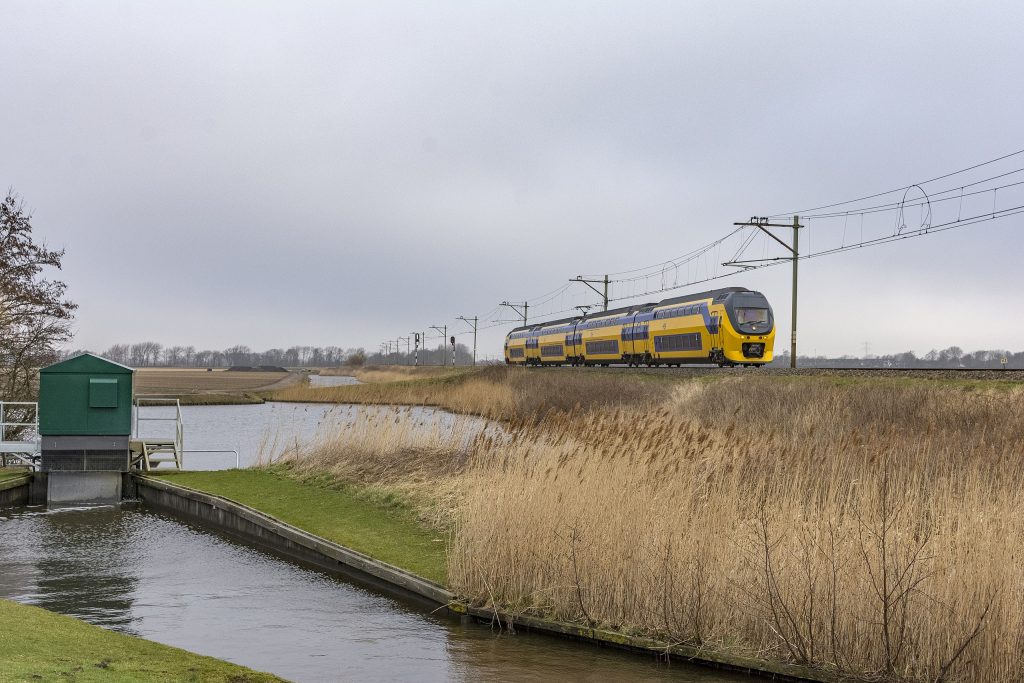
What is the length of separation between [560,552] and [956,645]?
13.1ft

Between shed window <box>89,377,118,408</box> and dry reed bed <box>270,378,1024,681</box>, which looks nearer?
dry reed bed <box>270,378,1024,681</box>

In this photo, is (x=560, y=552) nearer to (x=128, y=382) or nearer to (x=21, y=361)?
(x=128, y=382)

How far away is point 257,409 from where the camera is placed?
59375 millimetres

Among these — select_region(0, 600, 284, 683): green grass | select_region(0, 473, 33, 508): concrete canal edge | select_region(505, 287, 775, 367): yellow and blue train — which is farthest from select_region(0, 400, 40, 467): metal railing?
select_region(505, 287, 775, 367): yellow and blue train

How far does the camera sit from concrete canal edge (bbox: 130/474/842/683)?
28.3 ft

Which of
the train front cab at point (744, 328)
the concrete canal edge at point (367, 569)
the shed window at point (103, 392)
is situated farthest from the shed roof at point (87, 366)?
the train front cab at point (744, 328)

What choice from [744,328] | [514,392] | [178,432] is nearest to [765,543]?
[178,432]

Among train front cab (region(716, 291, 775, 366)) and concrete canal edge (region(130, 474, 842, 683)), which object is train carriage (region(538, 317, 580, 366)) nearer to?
train front cab (region(716, 291, 775, 366))

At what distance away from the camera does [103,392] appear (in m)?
19.5

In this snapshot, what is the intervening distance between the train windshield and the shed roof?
76.5 feet

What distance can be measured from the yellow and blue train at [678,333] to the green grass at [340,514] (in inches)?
817

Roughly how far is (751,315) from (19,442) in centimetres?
2609

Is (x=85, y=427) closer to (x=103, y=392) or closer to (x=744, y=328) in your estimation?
(x=103, y=392)

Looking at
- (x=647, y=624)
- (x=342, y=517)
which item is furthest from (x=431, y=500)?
(x=647, y=624)
